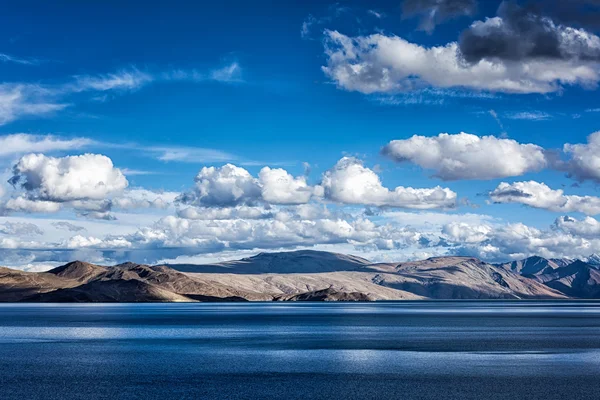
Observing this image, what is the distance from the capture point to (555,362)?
338 feet

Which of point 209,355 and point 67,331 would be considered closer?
point 209,355

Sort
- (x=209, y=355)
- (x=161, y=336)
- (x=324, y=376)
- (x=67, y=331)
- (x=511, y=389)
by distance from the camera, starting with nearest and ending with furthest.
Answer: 1. (x=511, y=389)
2. (x=324, y=376)
3. (x=209, y=355)
4. (x=161, y=336)
5. (x=67, y=331)

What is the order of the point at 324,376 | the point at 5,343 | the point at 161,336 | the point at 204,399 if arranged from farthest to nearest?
the point at 161,336 → the point at 5,343 → the point at 324,376 → the point at 204,399

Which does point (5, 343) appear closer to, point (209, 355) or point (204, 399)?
point (209, 355)

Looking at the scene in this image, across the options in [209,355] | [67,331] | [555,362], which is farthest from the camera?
[67,331]

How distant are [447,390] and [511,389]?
6611 mm

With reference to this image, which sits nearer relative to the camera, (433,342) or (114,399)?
(114,399)

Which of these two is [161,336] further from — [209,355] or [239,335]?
[209,355]

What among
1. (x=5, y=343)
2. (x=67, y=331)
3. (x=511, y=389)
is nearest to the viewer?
(x=511, y=389)

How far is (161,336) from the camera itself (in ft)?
552

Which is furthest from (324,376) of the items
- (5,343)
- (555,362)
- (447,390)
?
(5,343)

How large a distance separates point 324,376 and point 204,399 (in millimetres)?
21692

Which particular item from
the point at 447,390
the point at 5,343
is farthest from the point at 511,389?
the point at 5,343

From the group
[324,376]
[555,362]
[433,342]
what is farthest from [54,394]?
[433,342]
